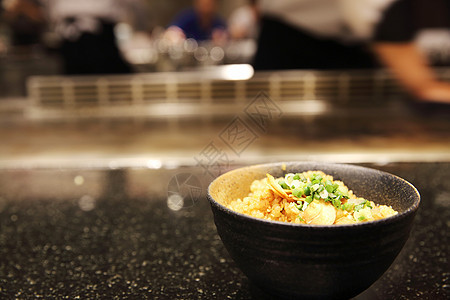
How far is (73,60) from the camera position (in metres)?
3.39

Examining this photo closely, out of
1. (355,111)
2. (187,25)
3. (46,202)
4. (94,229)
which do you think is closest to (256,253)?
(94,229)

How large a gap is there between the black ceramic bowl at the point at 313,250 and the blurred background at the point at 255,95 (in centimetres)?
111

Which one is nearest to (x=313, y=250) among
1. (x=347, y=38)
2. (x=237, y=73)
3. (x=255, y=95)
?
(x=347, y=38)

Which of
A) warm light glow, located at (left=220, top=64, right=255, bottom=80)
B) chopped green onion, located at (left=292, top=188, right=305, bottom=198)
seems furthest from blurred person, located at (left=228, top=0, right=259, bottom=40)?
chopped green onion, located at (left=292, top=188, right=305, bottom=198)

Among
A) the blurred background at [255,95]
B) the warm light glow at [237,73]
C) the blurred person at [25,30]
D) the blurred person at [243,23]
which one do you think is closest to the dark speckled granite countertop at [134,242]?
the blurred background at [255,95]

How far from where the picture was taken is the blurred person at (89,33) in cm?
310

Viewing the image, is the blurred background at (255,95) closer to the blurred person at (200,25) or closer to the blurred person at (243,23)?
the blurred person at (243,23)

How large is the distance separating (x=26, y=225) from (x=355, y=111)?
235 cm

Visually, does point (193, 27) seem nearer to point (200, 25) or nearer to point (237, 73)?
point (200, 25)

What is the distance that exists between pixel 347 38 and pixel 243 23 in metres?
4.55

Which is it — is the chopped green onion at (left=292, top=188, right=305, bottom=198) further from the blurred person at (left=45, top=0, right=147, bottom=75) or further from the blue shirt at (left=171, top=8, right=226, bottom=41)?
the blue shirt at (left=171, top=8, right=226, bottom=41)

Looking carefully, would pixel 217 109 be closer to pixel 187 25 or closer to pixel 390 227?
pixel 390 227

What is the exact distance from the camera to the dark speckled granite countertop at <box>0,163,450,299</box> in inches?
28.4

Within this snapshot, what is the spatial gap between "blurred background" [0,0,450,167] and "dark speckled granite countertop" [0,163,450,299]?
1.60 feet
